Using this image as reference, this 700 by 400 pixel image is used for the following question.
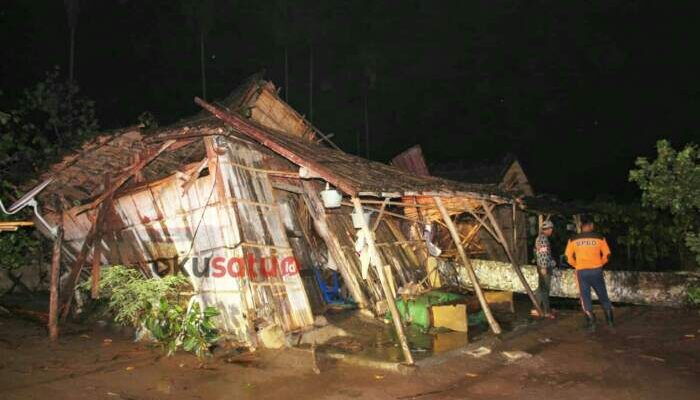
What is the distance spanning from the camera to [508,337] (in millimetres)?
9242

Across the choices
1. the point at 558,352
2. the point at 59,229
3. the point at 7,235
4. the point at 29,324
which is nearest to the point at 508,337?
the point at 558,352

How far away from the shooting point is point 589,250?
31.4ft

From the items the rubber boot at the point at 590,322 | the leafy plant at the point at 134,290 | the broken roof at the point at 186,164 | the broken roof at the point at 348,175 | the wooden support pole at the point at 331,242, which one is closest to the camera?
the broken roof at the point at 348,175

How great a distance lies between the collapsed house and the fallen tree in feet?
12.3

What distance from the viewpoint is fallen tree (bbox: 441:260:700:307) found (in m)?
11.9

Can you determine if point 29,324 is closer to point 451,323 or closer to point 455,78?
point 451,323

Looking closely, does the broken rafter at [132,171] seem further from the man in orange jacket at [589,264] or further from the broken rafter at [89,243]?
the man in orange jacket at [589,264]

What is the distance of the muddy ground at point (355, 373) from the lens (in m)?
6.45

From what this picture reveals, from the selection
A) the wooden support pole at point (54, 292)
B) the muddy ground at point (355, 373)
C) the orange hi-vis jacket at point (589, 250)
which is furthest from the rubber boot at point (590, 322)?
the wooden support pole at point (54, 292)

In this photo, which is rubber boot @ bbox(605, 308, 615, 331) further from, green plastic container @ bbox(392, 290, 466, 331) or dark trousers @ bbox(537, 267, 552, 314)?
green plastic container @ bbox(392, 290, 466, 331)

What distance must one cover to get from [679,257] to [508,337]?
20.6ft

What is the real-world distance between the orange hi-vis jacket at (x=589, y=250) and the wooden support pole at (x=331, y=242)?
4.12 metres

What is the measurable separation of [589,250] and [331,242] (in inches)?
192

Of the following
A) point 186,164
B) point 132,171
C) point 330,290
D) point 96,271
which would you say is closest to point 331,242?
point 330,290
